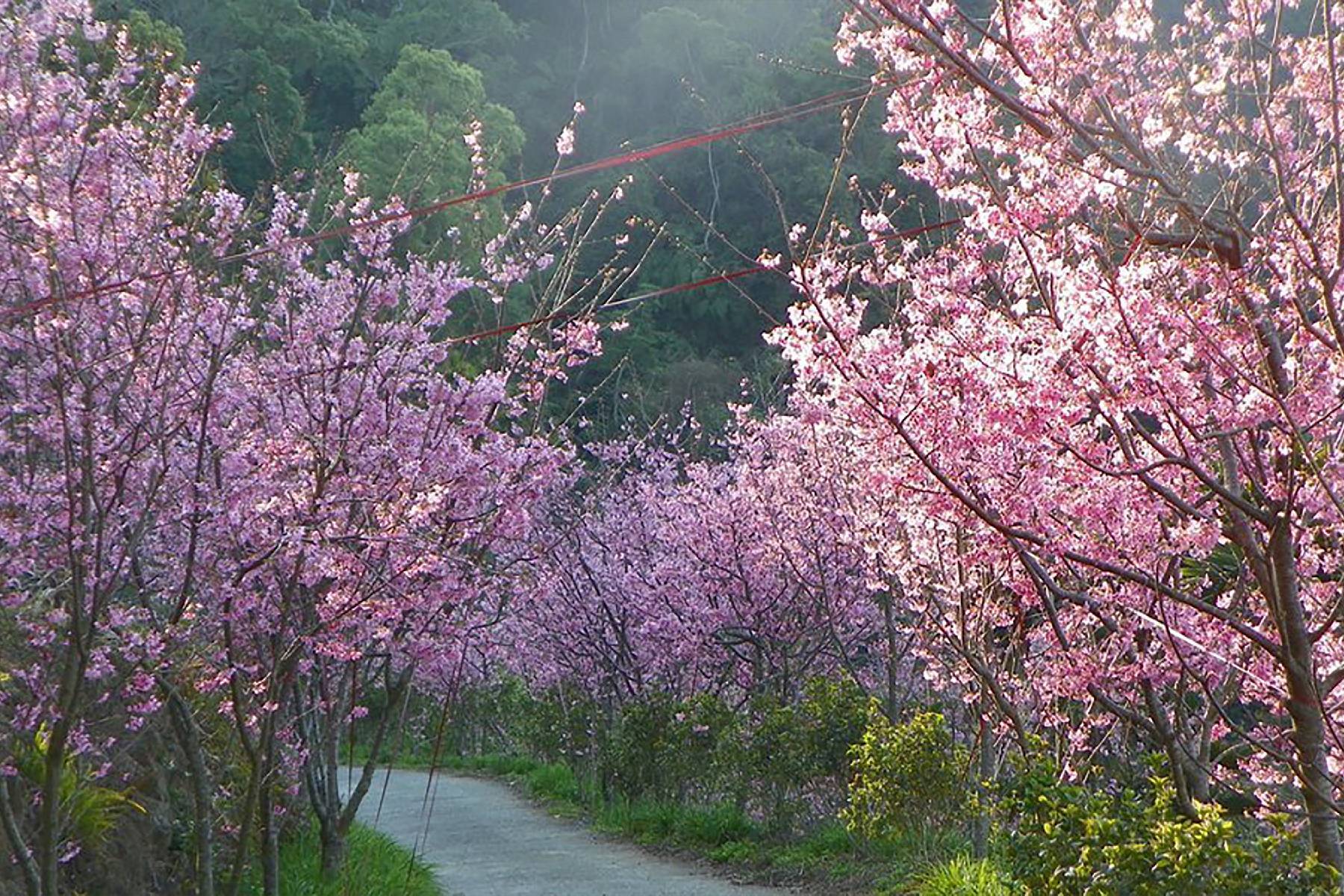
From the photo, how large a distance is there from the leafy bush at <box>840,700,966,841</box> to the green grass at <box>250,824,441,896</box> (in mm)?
3094

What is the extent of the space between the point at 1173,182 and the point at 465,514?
4.88 meters

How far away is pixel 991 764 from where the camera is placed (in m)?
8.76

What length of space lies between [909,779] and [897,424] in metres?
5.32

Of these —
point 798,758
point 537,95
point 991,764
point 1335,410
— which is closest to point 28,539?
point 1335,410

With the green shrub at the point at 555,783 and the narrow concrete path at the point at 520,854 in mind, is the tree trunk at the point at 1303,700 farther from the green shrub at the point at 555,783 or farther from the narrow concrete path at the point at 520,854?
the green shrub at the point at 555,783

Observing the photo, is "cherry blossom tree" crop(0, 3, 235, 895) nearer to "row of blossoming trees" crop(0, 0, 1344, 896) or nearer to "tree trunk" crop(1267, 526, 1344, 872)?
"row of blossoming trees" crop(0, 0, 1344, 896)

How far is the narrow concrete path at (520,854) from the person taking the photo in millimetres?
11000

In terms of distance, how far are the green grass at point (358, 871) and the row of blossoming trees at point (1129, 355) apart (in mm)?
4355

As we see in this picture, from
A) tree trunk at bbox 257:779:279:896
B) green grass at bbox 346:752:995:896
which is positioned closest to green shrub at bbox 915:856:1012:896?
green grass at bbox 346:752:995:896

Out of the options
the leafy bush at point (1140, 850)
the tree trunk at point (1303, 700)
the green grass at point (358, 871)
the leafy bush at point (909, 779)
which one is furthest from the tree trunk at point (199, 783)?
the leafy bush at point (909, 779)

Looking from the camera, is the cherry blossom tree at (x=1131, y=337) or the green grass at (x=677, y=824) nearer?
the cherry blossom tree at (x=1131, y=337)

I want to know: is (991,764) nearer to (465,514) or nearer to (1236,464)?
(465,514)

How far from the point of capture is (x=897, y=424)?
4.73 metres

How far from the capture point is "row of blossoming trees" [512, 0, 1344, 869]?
13.9 ft
